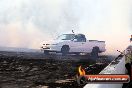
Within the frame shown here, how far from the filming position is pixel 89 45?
28703 mm

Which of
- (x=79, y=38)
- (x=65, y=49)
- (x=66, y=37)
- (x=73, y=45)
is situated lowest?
(x=65, y=49)

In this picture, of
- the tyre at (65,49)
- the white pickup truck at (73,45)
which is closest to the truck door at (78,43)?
the white pickup truck at (73,45)

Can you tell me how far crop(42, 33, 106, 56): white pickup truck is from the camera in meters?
26.8

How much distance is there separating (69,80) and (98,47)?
59.4 ft

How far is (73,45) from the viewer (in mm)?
27750

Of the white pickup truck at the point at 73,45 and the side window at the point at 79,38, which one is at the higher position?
the side window at the point at 79,38

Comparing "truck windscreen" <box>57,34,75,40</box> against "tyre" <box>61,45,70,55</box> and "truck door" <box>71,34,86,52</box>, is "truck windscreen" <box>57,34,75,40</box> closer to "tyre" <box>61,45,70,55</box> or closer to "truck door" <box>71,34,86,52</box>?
"truck door" <box>71,34,86,52</box>

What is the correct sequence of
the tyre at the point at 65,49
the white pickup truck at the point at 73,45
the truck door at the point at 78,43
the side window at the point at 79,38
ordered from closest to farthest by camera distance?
the white pickup truck at the point at 73,45
the tyre at the point at 65,49
the truck door at the point at 78,43
the side window at the point at 79,38

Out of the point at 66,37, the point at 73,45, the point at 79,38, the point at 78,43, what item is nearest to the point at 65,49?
the point at 73,45

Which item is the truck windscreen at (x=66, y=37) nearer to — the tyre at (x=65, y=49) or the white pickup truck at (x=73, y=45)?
the white pickup truck at (x=73, y=45)

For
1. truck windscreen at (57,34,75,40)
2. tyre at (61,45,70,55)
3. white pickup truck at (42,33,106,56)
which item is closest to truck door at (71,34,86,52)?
white pickup truck at (42,33,106,56)

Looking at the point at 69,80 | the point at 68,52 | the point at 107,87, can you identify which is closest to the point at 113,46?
the point at 68,52

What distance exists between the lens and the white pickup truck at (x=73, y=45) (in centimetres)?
2684

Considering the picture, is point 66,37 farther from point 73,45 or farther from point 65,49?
point 65,49
